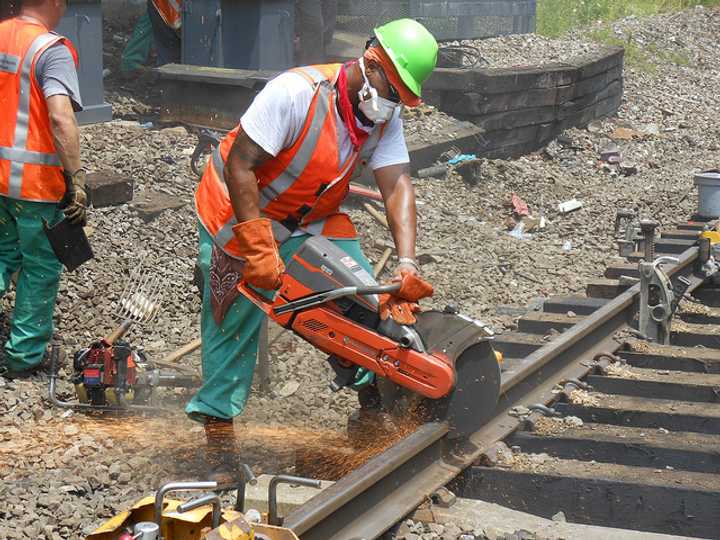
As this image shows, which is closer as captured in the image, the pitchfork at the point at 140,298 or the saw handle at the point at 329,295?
the saw handle at the point at 329,295

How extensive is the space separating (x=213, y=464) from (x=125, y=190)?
3.71 meters

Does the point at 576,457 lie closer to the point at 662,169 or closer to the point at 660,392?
the point at 660,392

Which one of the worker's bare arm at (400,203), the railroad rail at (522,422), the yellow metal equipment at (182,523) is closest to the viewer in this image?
the yellow metal equipment at (182,523)

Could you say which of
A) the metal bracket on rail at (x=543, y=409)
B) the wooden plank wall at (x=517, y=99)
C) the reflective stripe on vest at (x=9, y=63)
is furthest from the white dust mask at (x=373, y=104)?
the wooden plank wall at (x=517, y=99)

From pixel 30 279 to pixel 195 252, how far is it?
6.93 ft

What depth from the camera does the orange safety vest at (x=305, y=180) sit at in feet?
15.1

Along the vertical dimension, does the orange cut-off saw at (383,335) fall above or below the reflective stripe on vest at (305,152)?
below

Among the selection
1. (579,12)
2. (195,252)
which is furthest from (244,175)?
(579,12)

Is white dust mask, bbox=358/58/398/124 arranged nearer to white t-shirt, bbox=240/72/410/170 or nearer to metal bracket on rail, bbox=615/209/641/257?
white t-shirt, bbox=240/72/410/170

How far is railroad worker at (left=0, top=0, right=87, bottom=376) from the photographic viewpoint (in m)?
5.86

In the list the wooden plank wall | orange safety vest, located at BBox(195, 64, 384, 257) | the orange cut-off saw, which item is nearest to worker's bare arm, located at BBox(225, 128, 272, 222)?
orange safety vest, located at BBox(195, 64, 384, 257)

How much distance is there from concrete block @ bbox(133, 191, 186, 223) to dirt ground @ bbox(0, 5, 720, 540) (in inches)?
1.7

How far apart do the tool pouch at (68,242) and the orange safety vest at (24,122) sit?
0.61ft

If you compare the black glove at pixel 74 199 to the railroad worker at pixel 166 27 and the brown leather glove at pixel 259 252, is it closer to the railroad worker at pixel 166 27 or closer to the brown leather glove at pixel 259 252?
the brown leather glove at pixel 259 252
